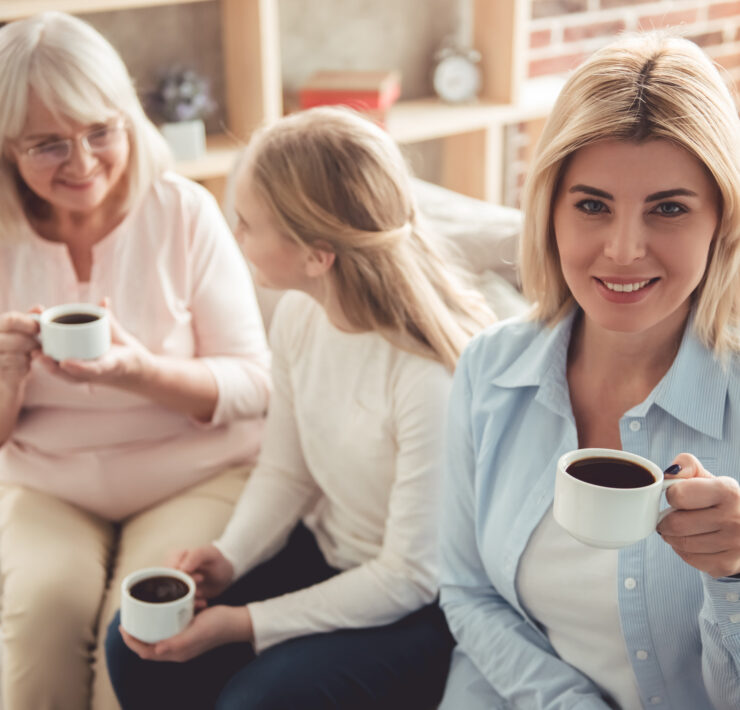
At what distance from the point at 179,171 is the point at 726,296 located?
5.18ft

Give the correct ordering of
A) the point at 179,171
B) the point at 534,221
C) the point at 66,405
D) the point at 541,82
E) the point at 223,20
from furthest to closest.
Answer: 1. the point at 541,82
2. the point at 223,20
3. the point at 179,171
4. the point at 66,405
5. the point at 534,221

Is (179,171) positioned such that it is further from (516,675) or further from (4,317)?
(516,675)

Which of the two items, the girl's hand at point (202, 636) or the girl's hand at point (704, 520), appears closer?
the girl's hand at point (704, 520)

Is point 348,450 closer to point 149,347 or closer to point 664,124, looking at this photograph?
point 149,347

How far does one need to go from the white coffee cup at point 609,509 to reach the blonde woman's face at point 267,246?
0.65 metres

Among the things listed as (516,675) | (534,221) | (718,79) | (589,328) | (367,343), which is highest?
(718,79)

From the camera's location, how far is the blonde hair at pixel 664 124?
1.09m

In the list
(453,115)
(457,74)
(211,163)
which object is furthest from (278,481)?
(457,74)

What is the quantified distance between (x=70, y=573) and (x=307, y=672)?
457 millimetres

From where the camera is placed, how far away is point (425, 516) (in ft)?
4.83

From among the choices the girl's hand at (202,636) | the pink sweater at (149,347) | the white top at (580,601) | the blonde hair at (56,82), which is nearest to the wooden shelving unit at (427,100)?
the blonde hair at (56,82)

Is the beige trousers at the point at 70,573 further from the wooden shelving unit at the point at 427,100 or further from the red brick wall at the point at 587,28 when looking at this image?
the red brick wall at the point at 587,28

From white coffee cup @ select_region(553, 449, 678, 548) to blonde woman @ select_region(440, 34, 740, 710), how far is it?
0.03 metres

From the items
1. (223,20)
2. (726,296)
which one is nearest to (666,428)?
(726,296)
